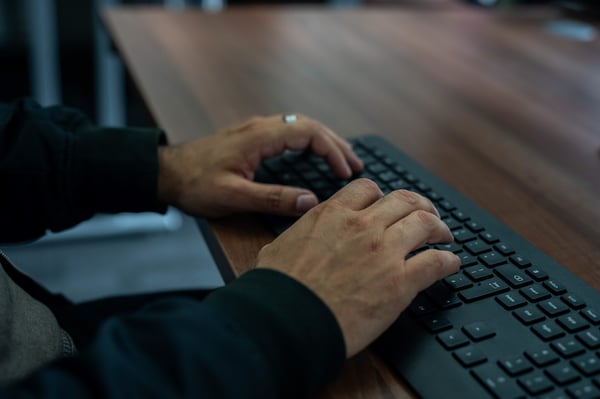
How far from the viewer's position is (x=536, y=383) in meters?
0.49

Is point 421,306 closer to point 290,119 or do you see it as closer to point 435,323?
point 435,323

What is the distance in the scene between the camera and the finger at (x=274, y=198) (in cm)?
71

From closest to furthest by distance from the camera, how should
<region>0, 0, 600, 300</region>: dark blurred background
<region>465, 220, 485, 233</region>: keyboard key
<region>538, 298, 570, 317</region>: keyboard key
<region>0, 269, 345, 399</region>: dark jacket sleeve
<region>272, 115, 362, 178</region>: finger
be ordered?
1. <region>0, 269, 345, 399</region>: dark jacket sleeve
2. <region>538, 298, 570, 317</region>: keyboard key
3. <region>465, 220, 485, 233</region>: keyboard key
4. <region>272, 115, 362, 178</region>: finger
5. <region>0, 0, 600, 300</region>: dark blurred background

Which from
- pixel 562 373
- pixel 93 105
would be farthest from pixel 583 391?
pixel 93 105

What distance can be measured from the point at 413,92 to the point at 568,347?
64 centimetres

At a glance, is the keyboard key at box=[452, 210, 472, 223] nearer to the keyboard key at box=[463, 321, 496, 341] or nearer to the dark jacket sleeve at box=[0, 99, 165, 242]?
the keyboard key at box=[463, 321, 496, 341]

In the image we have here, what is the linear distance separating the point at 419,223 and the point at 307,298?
135 mm

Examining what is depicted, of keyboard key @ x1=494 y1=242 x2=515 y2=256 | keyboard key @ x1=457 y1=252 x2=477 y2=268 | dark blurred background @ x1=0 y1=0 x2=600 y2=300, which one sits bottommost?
dark blurred background @ x1=0 y1=0 x2=600 y2=300

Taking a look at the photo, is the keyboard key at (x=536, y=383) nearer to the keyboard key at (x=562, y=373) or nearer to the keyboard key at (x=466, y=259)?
the keyboard key at (x=562, y=373)

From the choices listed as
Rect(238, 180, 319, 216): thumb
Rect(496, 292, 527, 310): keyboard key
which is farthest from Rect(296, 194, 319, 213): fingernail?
Rect(496, 292, 527, 310): keyboard key

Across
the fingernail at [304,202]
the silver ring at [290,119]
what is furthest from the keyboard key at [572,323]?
the silver ring at [290,119]

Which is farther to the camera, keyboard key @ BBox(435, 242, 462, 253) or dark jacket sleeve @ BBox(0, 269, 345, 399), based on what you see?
keyboard key @ BBox(435, 242, 462, 253)

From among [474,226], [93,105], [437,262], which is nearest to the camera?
[437,262]

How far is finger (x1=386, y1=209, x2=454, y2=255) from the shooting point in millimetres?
589
